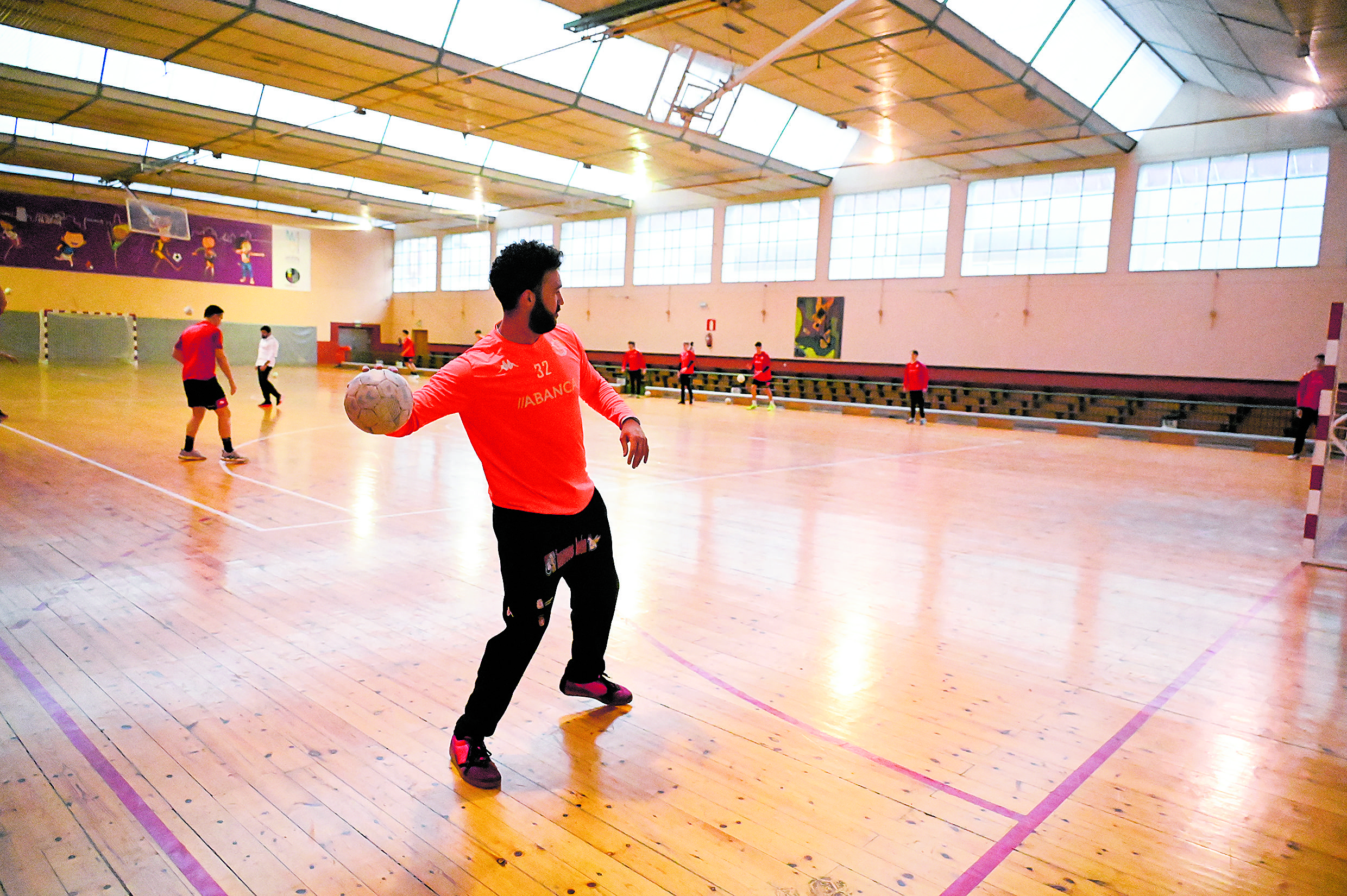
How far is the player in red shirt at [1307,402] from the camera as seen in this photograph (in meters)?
14.1

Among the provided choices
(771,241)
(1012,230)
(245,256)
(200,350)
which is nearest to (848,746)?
(200,350)

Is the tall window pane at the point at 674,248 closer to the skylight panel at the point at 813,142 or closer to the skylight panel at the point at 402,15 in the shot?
the skylight panel at the point at 813,142

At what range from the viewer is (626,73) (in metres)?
17.2

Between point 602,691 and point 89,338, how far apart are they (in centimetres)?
3292

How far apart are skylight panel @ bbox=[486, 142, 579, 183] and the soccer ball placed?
22.2m

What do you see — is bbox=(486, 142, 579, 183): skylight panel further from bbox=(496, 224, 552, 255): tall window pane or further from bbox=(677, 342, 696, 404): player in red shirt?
bbox=(677, 342, 696, 404): player in red shirt

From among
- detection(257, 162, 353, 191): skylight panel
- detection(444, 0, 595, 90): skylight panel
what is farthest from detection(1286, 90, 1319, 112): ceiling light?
detection(257, 162, 353, 191): skylight panel

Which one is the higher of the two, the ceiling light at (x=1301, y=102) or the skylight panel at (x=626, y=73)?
→ the skylight panel at (x=626, y=73)

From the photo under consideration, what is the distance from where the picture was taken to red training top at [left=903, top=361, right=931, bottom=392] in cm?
1972

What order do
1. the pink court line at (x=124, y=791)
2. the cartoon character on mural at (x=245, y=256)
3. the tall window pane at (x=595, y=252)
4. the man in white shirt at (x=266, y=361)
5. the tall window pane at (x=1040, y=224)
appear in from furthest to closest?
1. the cartoon character on mural at (x=245, y=256)
2. the tall window pane at (x=595, y=252)
3. the tall window pane at (x=1040, y=224)
4. the man in white shirt at (x=266, y=361)
5. the pink court line at (x=124, y=791)

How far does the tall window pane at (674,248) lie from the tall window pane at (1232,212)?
12.3m

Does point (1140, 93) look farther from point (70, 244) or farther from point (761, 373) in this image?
point (70, 244)

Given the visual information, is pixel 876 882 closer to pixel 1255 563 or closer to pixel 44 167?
pixel 1255 563

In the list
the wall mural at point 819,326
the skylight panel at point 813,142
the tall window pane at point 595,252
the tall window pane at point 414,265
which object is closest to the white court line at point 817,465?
the wall mural at point 819,326
